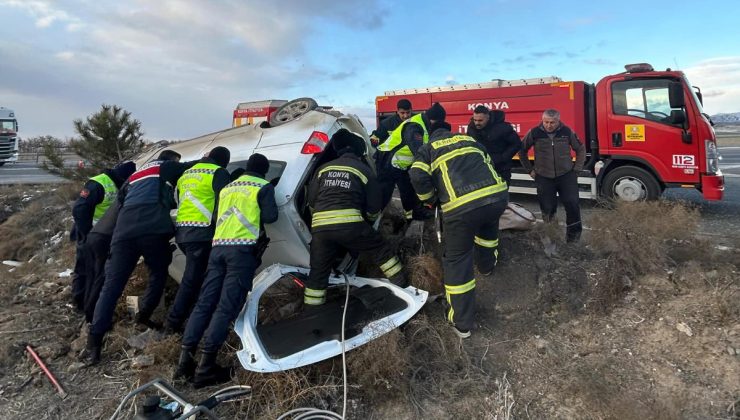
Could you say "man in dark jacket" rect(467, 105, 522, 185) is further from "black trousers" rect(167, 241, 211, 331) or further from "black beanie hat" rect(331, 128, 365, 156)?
"black trousers" rect(167, 241, 211, 331)

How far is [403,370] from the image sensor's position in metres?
2.99

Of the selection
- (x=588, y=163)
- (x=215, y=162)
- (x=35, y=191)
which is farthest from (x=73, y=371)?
(x=35, y=191)

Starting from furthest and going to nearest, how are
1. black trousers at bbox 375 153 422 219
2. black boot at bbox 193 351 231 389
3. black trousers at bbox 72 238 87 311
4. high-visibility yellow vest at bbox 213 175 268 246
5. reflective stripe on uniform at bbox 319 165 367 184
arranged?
black trousers at bbox 375 153 422 219 → black trousers at bbox 72 238 87 311 → reflective stripe on uniform at bbox 319 165 367 184 → high-visibility yellow vest at bbox 213 175 268 246 → black boot at bbox 193 351 231 389

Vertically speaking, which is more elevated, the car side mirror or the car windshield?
the car windshield

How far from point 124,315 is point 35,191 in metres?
9.00

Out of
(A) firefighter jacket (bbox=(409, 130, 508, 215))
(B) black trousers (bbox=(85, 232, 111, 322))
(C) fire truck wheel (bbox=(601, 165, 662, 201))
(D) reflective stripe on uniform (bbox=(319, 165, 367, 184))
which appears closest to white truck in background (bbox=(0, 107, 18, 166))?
(B) black trousers (bbox=(85, 232, 111, 322))

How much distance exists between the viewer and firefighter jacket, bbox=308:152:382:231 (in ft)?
11.5

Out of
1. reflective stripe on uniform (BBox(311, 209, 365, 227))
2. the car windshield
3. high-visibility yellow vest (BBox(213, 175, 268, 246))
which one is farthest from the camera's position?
the car windshield

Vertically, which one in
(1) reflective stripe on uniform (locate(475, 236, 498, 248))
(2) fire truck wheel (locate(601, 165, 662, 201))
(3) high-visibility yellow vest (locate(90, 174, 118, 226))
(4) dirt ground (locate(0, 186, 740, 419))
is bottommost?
(4) dirt ground (locate(0, 186, 740, 419))

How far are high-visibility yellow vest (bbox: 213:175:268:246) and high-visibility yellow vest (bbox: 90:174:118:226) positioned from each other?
5.91ft

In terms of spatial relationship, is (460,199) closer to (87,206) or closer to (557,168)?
(557,168)

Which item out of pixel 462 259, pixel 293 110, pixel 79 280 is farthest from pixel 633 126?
pixel 79 280

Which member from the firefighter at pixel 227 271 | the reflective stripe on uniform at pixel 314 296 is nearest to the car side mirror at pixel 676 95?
→ the reflective stripe on uniform at pixel 314 296

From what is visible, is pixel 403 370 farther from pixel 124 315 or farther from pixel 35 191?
pixel 35 191
